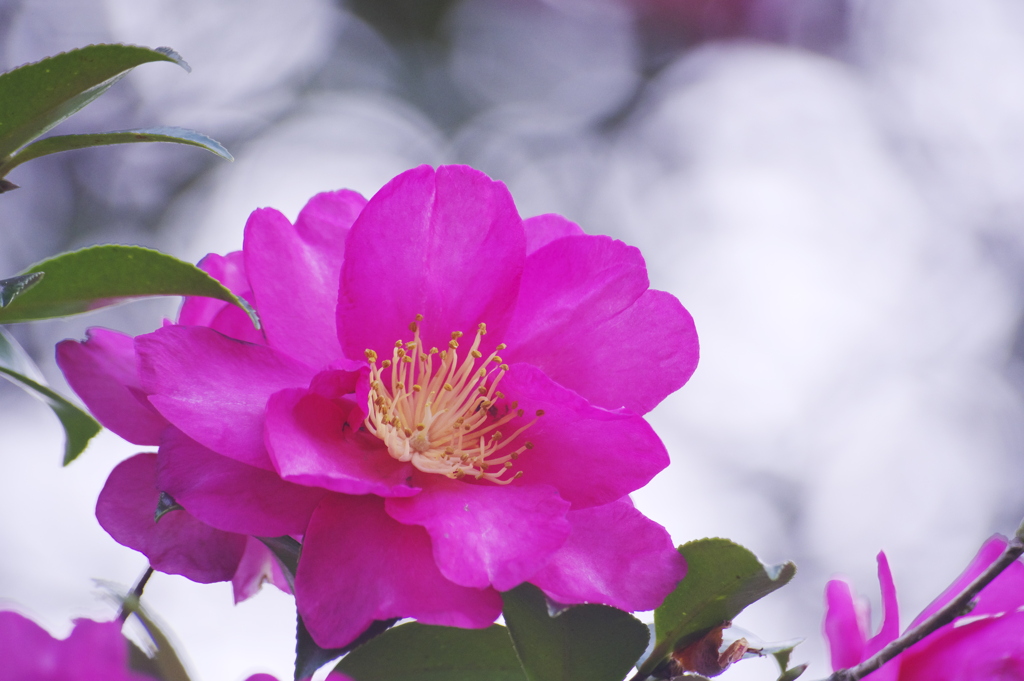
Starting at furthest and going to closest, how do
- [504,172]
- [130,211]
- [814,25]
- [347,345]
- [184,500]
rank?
[814,25] < [504,172] < [130,211] < [347,345] < [184,500]

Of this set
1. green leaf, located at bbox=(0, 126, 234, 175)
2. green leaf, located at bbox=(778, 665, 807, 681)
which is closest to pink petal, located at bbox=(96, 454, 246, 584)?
green leaf, located at bbox=(0, 126, 234, 175)

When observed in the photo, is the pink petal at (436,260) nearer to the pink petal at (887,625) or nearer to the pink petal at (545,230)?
the pink petal at (545,230)

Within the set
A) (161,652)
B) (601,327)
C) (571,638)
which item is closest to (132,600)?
(161,652)

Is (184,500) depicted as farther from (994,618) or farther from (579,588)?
(994,618)

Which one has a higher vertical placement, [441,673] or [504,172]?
[504,172]

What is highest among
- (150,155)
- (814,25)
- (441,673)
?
(814,25)

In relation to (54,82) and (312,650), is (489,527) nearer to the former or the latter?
(312,650)

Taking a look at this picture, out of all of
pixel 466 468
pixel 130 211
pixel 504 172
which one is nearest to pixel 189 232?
pixel 130 211
